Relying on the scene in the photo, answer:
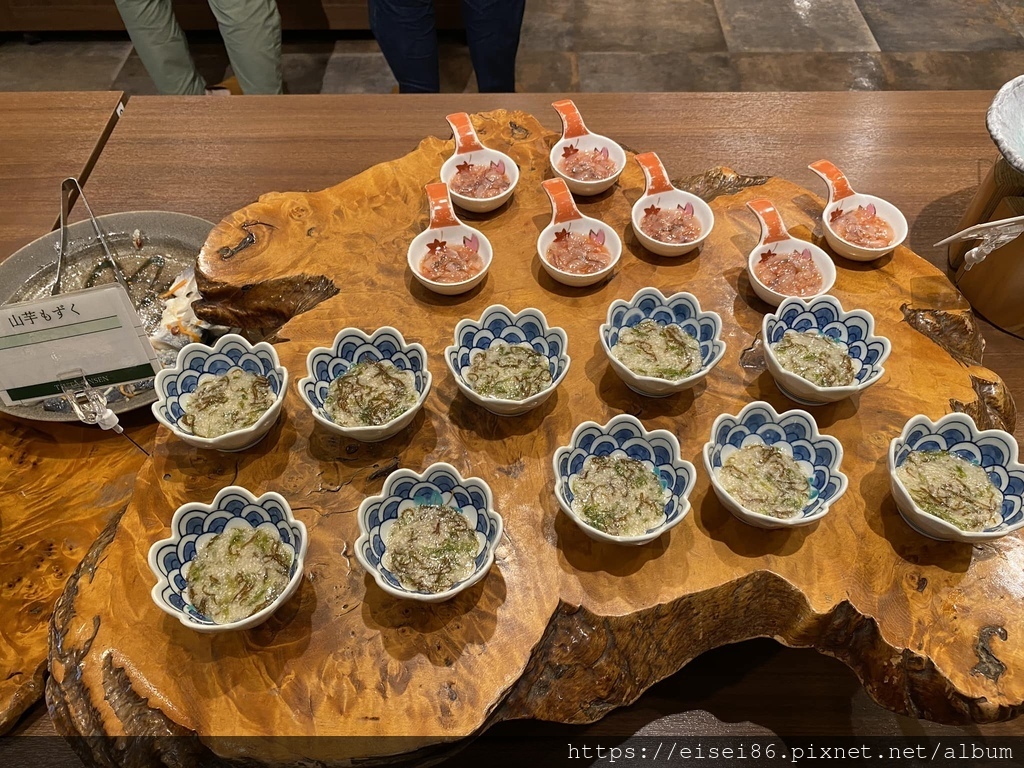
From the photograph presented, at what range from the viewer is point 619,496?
5.85ft

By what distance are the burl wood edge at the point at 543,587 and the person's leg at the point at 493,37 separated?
2.33m

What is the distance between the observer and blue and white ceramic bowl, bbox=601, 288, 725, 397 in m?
1.93

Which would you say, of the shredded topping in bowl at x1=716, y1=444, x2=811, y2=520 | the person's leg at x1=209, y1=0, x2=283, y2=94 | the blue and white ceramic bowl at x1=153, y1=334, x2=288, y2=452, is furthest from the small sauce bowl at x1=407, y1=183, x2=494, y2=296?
the person's leg at x1=209, y1=0, x2=283, y2=94

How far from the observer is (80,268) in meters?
2.61

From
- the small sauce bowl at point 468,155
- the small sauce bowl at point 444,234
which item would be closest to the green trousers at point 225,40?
the small sauce bowl at point 468,155

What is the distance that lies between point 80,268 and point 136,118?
941 mm

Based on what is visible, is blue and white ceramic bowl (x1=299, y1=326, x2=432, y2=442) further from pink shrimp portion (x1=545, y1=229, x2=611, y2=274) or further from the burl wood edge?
pink shrimp portion (x1=545, y1=229, x2=611, y2=274)

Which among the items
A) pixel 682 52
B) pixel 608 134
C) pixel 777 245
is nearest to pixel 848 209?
pixel 777 245

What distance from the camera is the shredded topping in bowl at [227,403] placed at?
188 cm

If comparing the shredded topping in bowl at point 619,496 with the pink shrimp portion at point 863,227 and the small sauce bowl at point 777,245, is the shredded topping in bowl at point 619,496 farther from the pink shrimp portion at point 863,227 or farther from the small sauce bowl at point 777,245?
the pink shrimp portion at point 863,227

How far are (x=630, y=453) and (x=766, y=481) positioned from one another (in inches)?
13.7

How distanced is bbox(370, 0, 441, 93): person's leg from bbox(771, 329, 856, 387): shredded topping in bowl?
2.86 metres

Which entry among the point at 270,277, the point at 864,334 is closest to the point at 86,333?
the point at 270,277

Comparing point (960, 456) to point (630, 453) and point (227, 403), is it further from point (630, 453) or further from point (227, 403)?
point (227, 403)
